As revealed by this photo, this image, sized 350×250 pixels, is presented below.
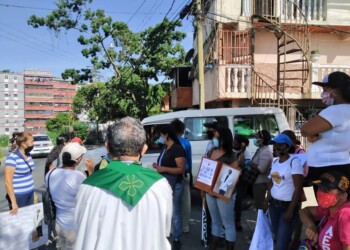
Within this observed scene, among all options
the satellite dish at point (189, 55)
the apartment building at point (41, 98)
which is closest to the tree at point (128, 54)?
Result: the satellite dish at point (189, 55)

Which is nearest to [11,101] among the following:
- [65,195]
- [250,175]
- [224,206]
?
[250,175]

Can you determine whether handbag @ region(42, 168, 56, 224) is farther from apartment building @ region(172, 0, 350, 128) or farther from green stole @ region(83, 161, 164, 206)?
apartment building @ region(172, 0, 350, 128)

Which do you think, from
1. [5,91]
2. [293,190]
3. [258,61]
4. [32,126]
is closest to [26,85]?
[5,91]

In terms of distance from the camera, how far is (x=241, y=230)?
5.68 meters

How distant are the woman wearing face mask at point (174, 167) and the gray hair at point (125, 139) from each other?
2589 mm

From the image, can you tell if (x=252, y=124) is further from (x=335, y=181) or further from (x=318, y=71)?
(x=318, y=71)

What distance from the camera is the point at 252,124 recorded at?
7.25 metres

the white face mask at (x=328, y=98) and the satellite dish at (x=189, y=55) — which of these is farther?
the satellite dish at (x=189, y=55)

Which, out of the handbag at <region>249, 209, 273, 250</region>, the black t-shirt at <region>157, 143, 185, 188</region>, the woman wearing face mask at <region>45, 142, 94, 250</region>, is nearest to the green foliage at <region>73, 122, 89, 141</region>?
the black t-shirt at <region>157, 143, 185, 188</region>

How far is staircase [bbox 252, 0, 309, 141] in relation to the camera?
10453 millimetres

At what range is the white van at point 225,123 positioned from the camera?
7160 millimetres

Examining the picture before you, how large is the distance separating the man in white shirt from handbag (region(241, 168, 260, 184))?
11.0ft

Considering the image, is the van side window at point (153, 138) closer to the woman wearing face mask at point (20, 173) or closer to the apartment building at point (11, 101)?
the woman wearing face mask at point (20, 173)

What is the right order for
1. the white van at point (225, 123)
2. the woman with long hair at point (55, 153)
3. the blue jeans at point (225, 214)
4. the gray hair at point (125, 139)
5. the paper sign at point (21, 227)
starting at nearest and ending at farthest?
the gray hair at point (125, 139) < the paper sign at point (21, 227) < the blue jeans at point (225, 214) < the woman with long hair at point (55, 153) < the white van at point (225, 123)
